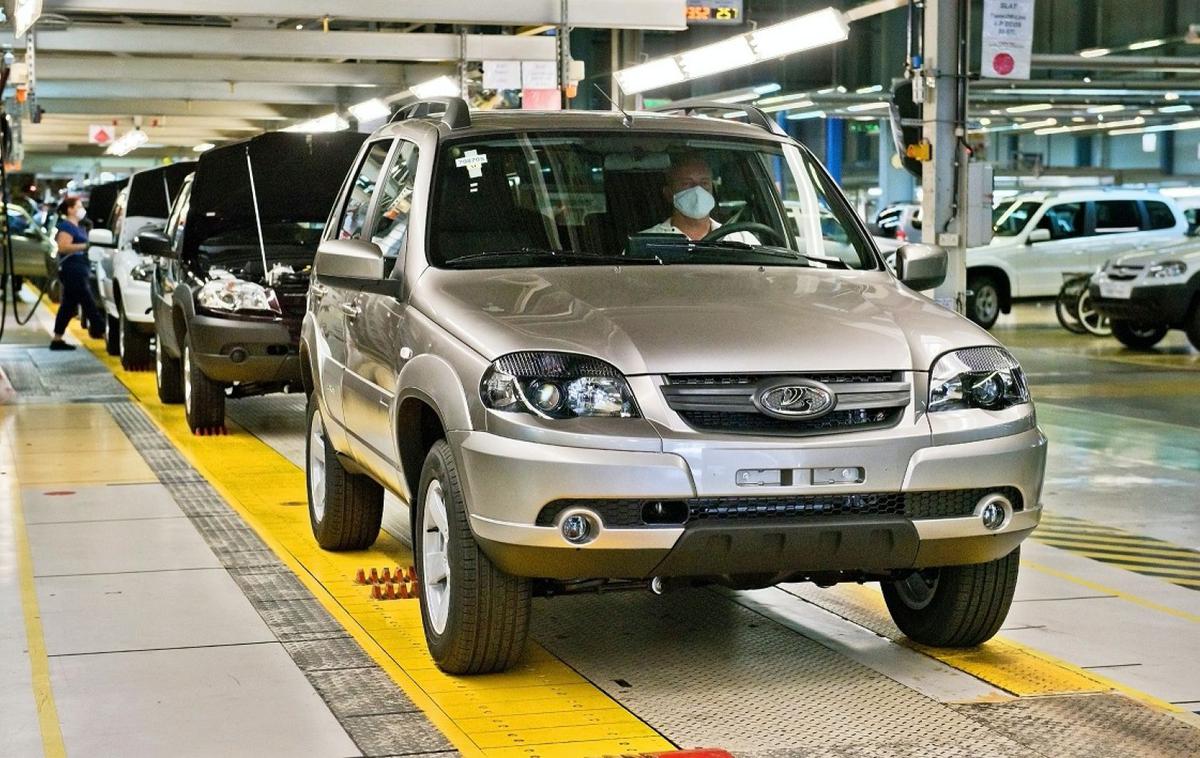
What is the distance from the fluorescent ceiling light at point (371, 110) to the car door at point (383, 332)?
A: 18918 millimetres

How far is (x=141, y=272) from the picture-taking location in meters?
16.0

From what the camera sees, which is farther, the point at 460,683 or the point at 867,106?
the point at 867,106

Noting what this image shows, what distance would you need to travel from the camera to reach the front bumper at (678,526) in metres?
4.91

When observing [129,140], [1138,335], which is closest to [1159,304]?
[1138,335]

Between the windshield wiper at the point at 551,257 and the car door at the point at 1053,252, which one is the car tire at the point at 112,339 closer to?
the car door at the point at 1053,252

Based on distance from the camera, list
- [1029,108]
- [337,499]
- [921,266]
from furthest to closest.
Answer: [1029,108] < [337,499] < [921,266]

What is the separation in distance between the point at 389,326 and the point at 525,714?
1.55m

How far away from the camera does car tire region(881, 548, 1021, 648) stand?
5.72 meters

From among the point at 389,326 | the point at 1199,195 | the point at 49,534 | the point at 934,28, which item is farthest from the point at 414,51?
the point at 1199,195

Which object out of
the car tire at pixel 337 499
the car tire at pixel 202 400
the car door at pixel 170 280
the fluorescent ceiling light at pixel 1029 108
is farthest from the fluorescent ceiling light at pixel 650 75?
the fluorescent ceiling light at pixel 1029 108

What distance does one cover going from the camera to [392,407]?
5902 mm

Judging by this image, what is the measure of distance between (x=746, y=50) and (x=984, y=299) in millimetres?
8518

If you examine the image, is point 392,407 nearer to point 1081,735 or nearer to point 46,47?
point 1081,735

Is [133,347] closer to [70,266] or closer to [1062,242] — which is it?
[70,266]
